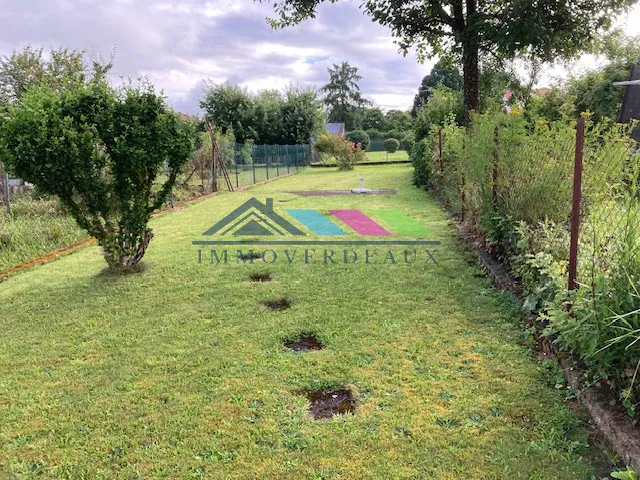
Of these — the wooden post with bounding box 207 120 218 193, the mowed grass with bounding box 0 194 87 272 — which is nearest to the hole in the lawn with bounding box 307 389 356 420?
the mowed grass with bounding box 0 194 87 272

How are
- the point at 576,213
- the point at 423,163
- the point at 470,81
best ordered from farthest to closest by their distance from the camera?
the point at 423,163 → the point at 470,81 → the point at 576,213

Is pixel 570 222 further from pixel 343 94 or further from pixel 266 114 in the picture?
pixel 343 94

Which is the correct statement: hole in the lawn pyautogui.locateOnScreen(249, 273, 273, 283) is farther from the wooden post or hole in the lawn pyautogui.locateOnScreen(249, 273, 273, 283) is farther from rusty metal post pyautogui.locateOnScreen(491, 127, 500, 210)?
the wooden post

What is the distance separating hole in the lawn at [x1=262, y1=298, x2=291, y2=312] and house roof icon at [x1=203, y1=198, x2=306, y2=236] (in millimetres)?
3034

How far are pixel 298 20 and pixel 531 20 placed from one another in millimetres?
5418

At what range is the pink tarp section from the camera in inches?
287

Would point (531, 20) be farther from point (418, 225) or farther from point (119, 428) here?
point (119, 428)

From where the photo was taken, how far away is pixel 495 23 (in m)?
8.34

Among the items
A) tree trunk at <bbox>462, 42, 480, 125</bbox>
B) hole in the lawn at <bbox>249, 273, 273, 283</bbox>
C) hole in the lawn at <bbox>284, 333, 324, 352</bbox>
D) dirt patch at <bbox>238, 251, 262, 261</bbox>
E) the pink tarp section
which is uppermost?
tree trunk at <bbox>462, 42, 480, 125</bbox>

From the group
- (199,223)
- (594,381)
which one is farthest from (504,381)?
(199,223)

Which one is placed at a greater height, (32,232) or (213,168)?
(213,168)

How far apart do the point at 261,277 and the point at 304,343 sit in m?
1.86

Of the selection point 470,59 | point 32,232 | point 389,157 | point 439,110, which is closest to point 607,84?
point 439,110

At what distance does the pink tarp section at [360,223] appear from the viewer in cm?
728
